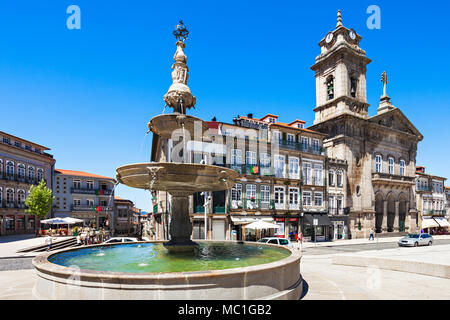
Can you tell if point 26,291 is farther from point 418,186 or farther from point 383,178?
point 418,186

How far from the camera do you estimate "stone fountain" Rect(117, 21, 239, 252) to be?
8.12 meters

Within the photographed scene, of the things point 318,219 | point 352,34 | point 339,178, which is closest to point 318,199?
point 318,219

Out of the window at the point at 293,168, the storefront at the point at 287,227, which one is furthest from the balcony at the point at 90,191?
the window at the point at 293,168

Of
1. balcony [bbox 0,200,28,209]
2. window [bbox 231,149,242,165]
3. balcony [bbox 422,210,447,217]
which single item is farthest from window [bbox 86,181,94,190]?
balcony [bbox 422,210,447,217]

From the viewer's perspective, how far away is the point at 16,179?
124 ft

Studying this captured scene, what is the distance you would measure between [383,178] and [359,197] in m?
5.58

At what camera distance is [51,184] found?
153ft

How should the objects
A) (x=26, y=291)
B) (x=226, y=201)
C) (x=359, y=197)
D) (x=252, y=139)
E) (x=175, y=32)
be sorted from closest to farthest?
(x=26, y=291), (x=175, y=32), (x=226, y=201), (x=252, y=139), (x=359, y=197)

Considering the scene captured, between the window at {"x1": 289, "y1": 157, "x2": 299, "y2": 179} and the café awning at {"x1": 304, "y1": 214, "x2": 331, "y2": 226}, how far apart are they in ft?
16.5

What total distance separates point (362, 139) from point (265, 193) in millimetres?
18379

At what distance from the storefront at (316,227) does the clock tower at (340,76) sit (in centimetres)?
1453

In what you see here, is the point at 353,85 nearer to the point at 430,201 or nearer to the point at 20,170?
Result: the point at 430,201

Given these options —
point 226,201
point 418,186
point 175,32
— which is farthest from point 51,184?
point 418,186
